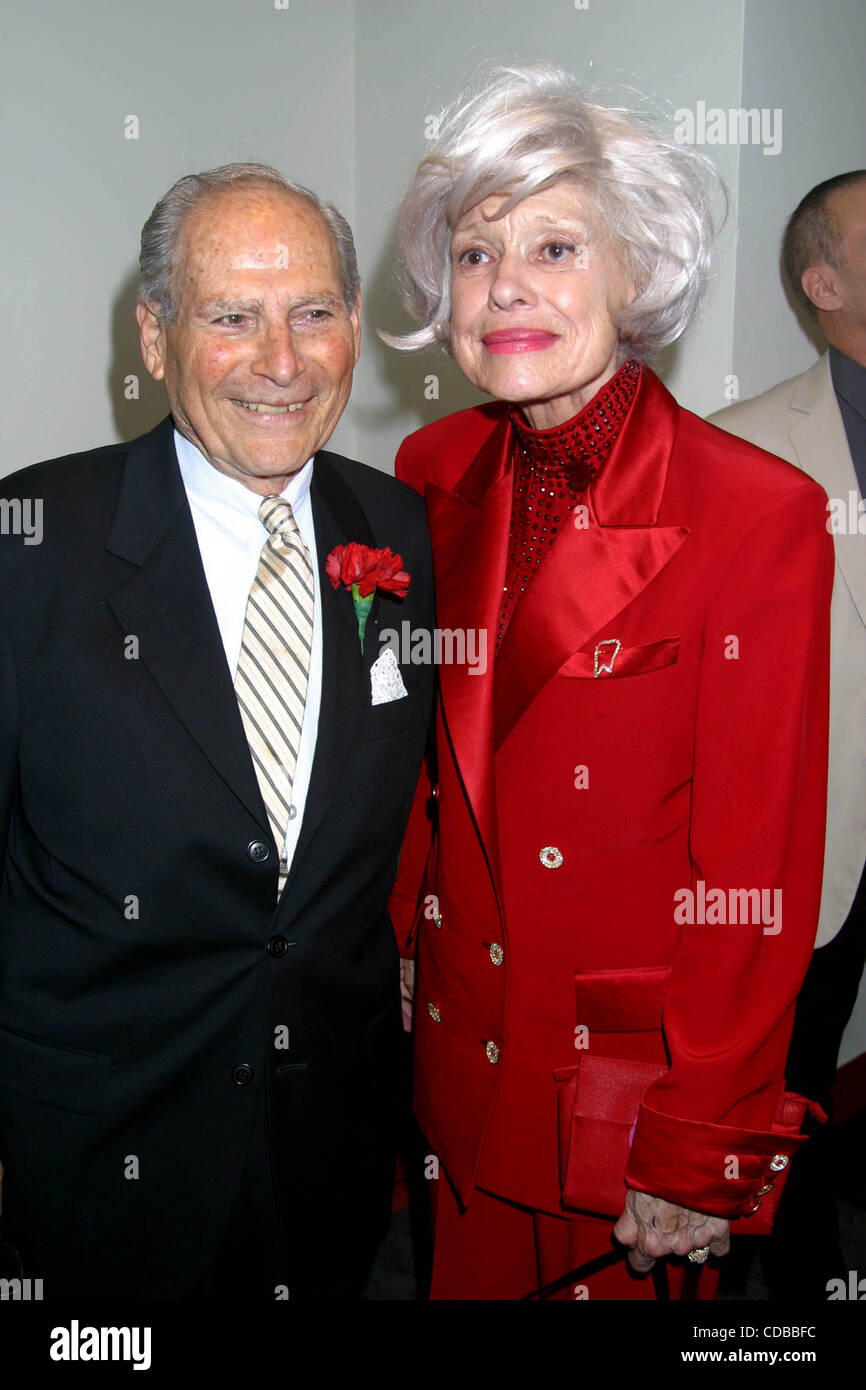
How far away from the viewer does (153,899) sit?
1.38 meters

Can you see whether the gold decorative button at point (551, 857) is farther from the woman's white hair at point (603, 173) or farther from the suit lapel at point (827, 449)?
the suit lapel at point (827, 449)

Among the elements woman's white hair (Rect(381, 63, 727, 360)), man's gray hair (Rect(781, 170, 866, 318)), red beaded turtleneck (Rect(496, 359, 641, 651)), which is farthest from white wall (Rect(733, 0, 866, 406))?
red beaded turtleneck (Rect(496, 359, 641, 651))

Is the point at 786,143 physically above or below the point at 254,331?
above

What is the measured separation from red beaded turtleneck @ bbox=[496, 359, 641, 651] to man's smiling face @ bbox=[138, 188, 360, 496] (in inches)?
11.8

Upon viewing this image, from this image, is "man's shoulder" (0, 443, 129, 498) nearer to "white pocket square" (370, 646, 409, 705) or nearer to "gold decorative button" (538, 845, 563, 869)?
"white pocket square" (370, 646, 409, 705)

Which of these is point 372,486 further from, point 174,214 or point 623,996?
point 623,996

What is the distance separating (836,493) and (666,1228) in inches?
55.0

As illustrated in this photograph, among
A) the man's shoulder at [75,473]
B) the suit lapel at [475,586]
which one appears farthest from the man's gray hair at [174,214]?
the suit lapel at [475,586]

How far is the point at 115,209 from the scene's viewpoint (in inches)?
87.0

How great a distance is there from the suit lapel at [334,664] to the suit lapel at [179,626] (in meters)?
0.08

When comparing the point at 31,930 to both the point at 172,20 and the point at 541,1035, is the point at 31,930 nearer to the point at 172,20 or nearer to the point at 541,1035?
the point at 541,1035

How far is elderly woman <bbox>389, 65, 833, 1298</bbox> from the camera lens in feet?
4.56

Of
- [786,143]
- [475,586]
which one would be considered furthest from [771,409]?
[475,586]
